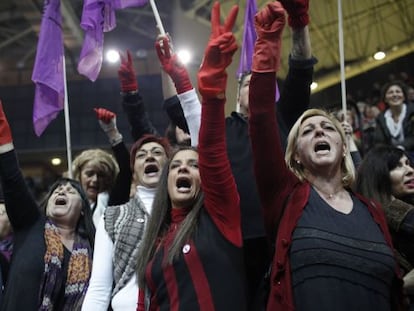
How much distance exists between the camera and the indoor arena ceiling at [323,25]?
30.7ft

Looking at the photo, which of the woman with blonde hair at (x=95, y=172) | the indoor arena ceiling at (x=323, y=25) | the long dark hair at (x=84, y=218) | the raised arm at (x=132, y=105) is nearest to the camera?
the long dark hair at (x=84, y=218)

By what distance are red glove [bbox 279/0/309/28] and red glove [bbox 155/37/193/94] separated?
497 millimetres

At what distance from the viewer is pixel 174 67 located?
245 cm

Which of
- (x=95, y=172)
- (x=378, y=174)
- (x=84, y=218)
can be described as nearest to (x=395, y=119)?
(x=378, y=174)

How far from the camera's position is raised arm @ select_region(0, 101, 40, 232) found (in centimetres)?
239

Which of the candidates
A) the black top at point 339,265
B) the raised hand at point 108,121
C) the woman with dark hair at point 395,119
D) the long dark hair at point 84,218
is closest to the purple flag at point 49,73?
the raised hand at point 108,121

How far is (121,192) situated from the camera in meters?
3.03

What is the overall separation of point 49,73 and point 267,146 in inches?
88.0

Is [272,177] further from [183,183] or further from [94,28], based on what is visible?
[94,28]

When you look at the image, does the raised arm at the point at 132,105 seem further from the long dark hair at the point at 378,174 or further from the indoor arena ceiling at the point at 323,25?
the indoor arena ceiling at the point at 323,25

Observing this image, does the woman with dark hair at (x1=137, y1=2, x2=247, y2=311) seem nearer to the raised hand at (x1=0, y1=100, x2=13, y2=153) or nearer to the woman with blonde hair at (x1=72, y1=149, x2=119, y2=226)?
the raised hand at (x1=0, y1=100, x2=13, y2=153)

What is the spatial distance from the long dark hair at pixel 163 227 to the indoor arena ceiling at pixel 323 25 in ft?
22.2

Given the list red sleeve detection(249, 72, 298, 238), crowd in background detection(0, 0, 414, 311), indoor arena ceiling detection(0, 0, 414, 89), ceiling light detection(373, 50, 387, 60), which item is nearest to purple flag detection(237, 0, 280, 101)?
crowd in background detection(0, 0, 414, 311)

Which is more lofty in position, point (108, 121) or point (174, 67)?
point (174, 67)
